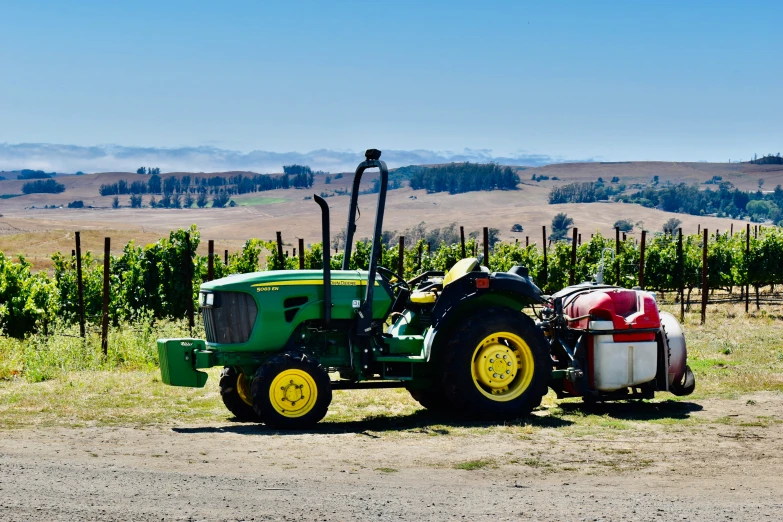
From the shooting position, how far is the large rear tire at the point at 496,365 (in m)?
10.2

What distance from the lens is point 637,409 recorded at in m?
11.5

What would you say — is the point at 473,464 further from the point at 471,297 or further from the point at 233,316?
the point at 233,316

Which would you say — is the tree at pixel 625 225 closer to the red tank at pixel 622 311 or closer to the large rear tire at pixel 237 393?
the red tank at pixel 622 311

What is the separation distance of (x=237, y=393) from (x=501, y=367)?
2.83m

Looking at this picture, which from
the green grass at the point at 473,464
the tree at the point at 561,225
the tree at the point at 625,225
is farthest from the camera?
the tree at the point at 561,225

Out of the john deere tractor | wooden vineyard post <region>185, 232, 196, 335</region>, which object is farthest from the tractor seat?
wooden vineyard post <region>185, 232, 196, 335</region>

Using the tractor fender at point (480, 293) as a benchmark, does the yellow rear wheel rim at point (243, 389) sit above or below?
below

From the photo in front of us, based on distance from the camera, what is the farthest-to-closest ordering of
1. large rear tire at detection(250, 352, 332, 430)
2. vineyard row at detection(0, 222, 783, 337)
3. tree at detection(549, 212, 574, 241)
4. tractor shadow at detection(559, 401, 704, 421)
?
tree at detection(549, 212, 574, 241) < vineyard row at detection(0, 222, 783, 337) < tractor shadow at detection(559, 401, 704, 421) < large rear tire at detection(250, 352, 332, 430)

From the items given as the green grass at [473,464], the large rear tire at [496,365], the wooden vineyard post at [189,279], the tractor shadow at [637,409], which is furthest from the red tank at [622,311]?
the wooden vineyard post at [189,279]

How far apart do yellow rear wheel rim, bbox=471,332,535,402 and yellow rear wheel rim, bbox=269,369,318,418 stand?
5.80ft

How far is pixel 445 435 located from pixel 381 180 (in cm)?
267

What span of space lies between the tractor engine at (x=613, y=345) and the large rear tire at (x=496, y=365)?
564mm

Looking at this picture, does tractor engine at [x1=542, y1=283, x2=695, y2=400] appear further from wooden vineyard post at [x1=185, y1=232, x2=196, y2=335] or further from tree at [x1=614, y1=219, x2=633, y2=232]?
tree at [x1=614, y1=219, x2=633, y2=232]

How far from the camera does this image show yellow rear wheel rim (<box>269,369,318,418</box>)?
962cm
